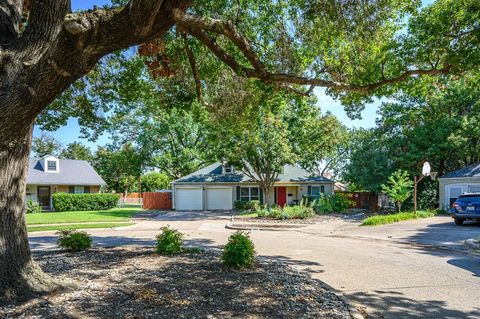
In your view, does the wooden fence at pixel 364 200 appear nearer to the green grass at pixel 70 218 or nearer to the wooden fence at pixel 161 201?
the wooden fence at pixel 161 201

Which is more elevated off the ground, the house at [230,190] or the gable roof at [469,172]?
the gable roof at [469,172]

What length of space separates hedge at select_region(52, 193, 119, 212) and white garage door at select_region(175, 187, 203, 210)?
22.0 feet

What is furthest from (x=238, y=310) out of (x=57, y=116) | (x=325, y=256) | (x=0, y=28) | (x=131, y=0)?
(x=57, y=116)

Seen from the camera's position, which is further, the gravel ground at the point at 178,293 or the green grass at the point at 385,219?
the green grass at the point at 385,219

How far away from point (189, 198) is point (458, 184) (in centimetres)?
2168

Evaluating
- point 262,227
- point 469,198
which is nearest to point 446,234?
point 469,198

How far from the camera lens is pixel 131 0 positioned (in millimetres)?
4172

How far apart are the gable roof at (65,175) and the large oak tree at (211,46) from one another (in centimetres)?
2845

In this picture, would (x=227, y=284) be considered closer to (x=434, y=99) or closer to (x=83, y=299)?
(x=83, y=299)

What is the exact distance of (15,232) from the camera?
5.12 meters

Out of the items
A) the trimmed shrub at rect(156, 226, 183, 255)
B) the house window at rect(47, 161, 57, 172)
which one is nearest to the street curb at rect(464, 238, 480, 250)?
the trimmed shrub at rect(156, 226, 183, 255)

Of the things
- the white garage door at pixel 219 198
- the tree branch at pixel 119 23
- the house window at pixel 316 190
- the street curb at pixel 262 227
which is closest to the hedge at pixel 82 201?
the white garage door at pixel 219 198

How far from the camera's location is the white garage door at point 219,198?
108 feet

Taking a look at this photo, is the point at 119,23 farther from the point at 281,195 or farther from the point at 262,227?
the point at 281,195
